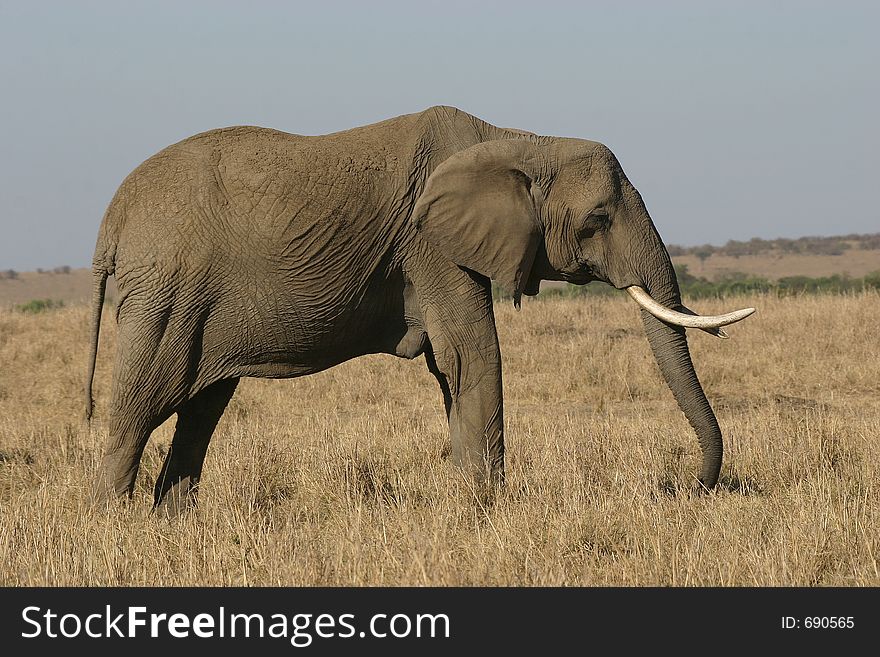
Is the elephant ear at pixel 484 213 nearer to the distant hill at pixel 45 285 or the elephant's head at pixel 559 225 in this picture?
the elephant's head at pixel 559 225

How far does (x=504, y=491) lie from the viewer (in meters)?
7.09

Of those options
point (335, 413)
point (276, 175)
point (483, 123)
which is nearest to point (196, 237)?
point (276, 175)

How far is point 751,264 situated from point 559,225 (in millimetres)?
59164

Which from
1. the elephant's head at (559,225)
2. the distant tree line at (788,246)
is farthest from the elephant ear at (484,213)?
the distant tree line at (788,246)

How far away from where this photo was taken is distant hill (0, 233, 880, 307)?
187 ft

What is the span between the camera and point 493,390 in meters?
7.14

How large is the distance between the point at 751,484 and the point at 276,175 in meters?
3.72

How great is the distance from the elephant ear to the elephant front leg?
1.33ft

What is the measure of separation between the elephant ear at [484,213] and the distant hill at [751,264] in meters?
45.2

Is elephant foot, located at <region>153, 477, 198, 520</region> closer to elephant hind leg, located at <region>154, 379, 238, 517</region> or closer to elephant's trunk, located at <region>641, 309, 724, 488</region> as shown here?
elephant hind leg, located at <region>154, 379, 238, 517</region>

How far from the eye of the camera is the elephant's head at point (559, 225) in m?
7.04

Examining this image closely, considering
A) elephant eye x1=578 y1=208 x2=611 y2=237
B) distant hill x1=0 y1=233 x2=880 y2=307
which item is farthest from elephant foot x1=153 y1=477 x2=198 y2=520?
distant hill x1=0 y1=233 x2=880 y2=307

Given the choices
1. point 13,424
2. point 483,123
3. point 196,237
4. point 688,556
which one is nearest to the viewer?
point 688,556
